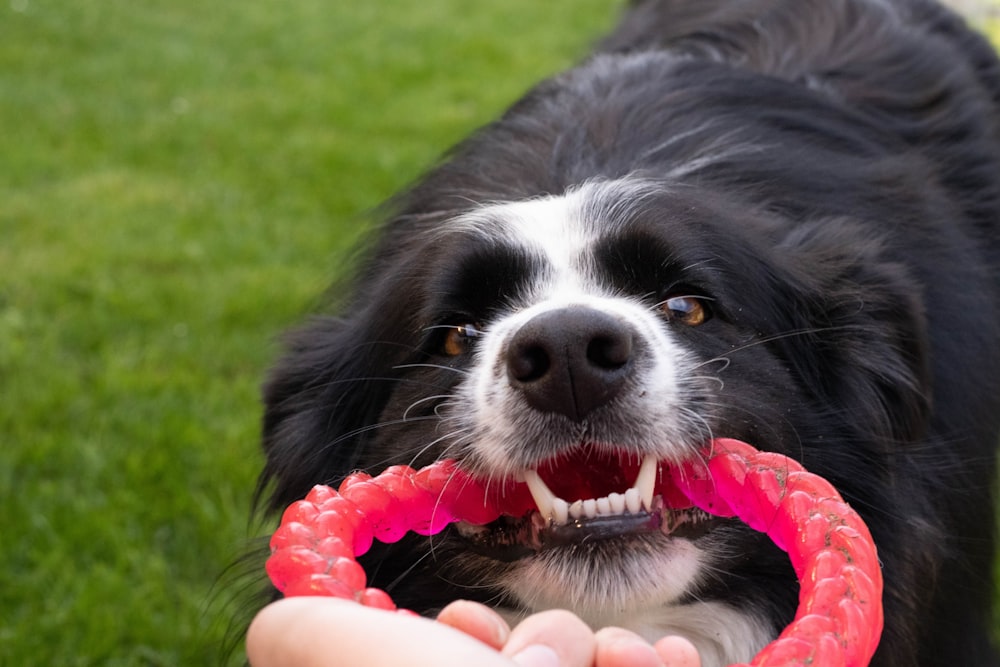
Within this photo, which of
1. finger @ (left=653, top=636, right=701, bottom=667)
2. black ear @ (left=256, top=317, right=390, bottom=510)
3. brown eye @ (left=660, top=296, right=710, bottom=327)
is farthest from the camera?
black ear @ (left=256, top=317, right=390, bottom=510)

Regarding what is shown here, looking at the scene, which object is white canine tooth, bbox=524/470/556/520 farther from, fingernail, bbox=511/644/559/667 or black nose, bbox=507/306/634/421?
fingernail, bbox=511/644/559/667

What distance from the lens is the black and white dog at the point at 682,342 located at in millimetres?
2176

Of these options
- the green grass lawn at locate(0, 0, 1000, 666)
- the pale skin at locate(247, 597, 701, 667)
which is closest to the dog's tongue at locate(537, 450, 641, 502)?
the pale skin at locate(247, 597, 701, 667)

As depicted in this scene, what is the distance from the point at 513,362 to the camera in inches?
83.2

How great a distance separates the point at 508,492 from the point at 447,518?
143 mm

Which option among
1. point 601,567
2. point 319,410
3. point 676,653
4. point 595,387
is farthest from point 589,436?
point 319,410

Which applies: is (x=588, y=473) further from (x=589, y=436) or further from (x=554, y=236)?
(x=554, y=236)

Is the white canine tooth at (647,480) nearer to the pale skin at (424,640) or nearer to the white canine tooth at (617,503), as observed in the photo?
the white canine tooth at (617,503)

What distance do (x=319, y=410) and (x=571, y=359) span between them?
1.06m

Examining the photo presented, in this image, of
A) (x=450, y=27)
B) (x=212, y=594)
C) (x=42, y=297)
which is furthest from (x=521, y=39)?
(x=212, y=594)

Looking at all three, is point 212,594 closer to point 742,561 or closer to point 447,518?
point 447,518

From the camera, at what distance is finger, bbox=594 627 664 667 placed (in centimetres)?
130

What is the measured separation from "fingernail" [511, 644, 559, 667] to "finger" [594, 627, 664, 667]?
82 mm

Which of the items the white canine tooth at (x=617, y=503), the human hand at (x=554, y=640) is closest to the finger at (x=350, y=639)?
the human hand at (x=554, y=640)
